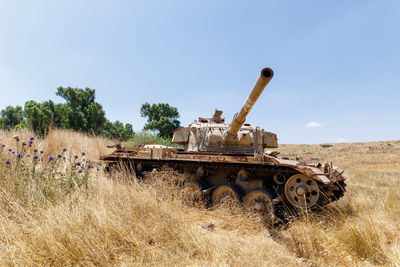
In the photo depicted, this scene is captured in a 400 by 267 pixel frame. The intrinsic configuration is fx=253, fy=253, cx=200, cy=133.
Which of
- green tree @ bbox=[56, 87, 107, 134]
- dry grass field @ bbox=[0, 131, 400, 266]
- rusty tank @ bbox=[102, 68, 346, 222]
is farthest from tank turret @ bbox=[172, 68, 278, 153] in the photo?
green tree @ bbox=[56, 87, 107, 134]

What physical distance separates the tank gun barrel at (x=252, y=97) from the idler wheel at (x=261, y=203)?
1728 millimetres

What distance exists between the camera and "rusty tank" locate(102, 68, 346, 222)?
545 centimetres

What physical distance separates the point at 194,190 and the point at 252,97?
2.93 metres

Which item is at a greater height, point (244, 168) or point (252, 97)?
point (252, 97)

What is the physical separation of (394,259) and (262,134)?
4749 millimetres

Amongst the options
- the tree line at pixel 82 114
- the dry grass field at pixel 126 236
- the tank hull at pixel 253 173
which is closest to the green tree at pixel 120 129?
the tree line at pixel 82 114

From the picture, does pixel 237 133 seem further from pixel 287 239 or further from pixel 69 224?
pixel 69 224

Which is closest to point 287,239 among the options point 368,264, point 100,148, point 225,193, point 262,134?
point 368,264

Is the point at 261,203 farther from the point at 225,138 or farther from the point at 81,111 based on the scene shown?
the point at 81,111

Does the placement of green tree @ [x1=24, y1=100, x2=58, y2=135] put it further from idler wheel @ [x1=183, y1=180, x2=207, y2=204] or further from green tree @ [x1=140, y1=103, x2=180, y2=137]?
idler wheel @ [x1=183, y1=180, x2=207, y2=204]

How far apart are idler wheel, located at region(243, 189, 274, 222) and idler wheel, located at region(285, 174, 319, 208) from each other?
464mm

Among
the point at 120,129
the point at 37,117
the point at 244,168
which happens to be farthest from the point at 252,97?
the point at 120,129

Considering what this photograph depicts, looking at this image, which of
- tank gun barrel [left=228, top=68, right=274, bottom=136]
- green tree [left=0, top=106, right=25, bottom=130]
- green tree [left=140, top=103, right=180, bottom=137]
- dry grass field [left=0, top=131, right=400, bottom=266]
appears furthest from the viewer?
green tree [left=0, top=106, right=25, bottom=130]

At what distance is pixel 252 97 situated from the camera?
5.38m
